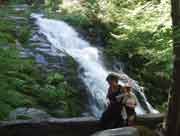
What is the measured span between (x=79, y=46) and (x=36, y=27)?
2.04 meters

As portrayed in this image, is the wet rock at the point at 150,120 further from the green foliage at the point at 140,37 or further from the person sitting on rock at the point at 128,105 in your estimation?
the person sitting on rock at the point at 128,105

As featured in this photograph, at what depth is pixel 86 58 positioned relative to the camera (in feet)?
56.5

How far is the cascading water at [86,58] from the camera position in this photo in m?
14.8

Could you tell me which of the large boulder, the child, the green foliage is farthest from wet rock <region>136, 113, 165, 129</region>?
the large boulder

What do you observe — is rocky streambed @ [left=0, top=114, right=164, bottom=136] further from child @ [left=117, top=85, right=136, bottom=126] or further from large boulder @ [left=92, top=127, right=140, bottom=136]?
large boulder @ [left=92, top=127, right=140, bottom=136]

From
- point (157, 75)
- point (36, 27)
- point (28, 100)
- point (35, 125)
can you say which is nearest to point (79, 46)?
point (36, 27)

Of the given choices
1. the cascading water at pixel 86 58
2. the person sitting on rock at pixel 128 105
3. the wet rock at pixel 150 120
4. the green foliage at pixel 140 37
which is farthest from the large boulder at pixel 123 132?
the cascading water at pixel 86 58

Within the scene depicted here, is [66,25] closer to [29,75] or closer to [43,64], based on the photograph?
[43,64]

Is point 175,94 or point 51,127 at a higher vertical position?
point 175,94

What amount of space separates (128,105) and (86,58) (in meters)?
9.94

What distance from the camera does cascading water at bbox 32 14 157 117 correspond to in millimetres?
14783

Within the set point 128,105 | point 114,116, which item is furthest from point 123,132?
point 114,116

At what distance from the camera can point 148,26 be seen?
11.8 metres

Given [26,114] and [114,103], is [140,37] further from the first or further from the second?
[114,103]
